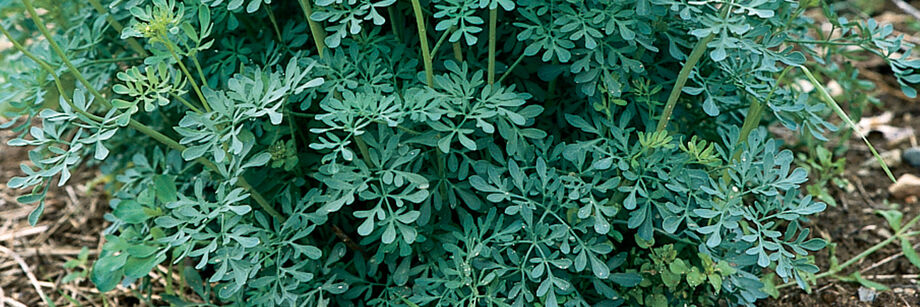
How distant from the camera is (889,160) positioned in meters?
2.63

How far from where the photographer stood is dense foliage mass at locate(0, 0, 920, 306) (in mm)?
1446

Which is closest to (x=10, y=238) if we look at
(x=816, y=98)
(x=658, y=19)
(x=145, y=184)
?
(x=145, y=184)

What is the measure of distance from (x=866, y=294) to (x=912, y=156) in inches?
32.7

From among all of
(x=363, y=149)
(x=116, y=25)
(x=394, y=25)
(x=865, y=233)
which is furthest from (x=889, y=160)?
(x=116, y=25)

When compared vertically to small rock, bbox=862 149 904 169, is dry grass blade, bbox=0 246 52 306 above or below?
above

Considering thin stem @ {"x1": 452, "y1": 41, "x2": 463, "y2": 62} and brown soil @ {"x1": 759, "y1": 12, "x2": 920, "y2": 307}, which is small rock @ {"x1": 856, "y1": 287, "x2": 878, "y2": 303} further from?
thin stem @ {"x1": 452, "y1": 41, "x2": 463, "y2": 62}

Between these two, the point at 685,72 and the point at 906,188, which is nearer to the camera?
the point at 685,72

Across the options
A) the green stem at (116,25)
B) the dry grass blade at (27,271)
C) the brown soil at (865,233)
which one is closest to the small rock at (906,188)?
the brown soil at (865,233)

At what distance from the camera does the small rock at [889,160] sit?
8.54 feet

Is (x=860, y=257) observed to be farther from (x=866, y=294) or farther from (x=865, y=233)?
(x=865, y=233)

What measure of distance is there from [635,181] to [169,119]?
1.14m

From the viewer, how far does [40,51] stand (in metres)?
1.94

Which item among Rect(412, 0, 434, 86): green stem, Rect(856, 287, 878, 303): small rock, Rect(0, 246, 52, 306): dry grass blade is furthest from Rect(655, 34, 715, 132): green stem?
Rect(0, 246, 52, 306): dry grass blade

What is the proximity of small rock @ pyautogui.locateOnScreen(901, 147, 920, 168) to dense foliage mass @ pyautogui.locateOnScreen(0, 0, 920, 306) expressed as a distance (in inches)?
40.2
